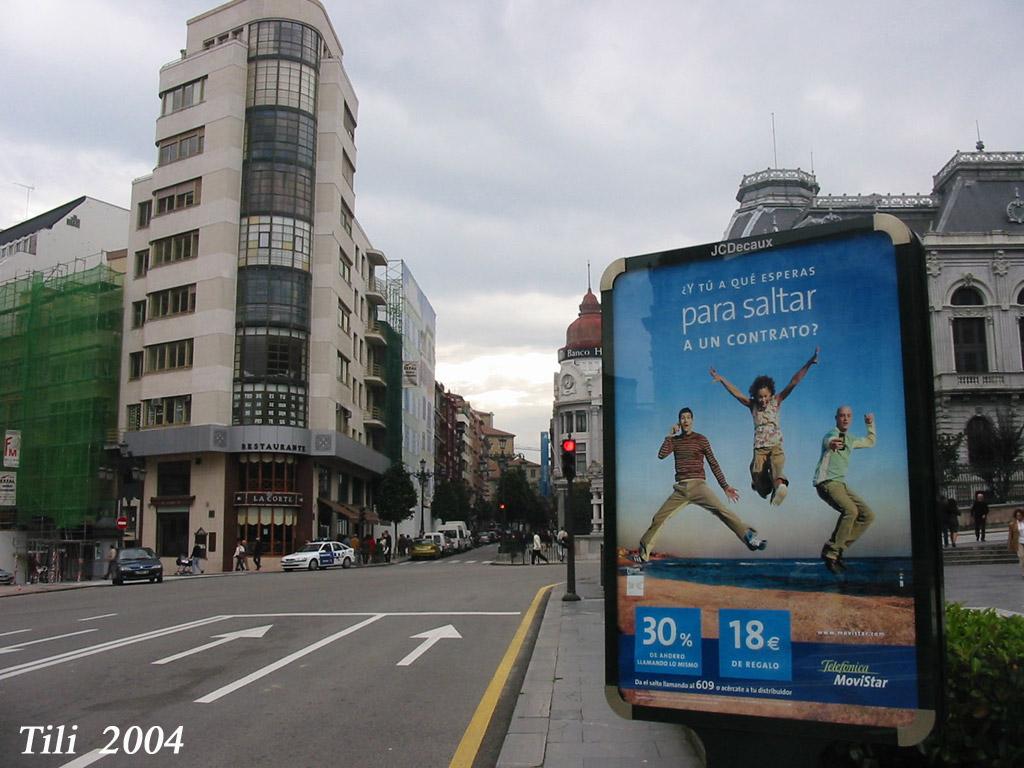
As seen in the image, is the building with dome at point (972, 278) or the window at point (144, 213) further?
the building with dome at point (972, 278)

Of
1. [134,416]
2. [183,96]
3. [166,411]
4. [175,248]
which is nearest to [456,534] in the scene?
[166,411]

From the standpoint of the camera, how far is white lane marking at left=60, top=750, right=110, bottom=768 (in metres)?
6.10

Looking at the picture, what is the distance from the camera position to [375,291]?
66.4 m

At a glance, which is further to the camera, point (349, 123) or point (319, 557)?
point (349, 123)

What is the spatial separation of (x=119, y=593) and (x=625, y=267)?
23423 mm

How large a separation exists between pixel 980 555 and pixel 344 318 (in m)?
39.5

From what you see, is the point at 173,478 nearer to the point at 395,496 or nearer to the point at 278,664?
the point at 395,496

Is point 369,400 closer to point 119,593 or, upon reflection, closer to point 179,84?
point 179,84

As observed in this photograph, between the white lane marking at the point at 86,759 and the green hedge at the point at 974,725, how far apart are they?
4.83 meters

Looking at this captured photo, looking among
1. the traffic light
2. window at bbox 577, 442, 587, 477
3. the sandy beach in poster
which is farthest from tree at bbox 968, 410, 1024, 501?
window at bbox 577, 442, 587, 477

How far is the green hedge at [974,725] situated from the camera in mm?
4109

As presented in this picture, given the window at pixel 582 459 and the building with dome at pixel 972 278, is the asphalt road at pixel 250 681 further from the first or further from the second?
the window at pixel 582 459

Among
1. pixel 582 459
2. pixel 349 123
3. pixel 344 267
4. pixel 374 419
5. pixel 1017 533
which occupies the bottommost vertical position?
pixel 1017 533

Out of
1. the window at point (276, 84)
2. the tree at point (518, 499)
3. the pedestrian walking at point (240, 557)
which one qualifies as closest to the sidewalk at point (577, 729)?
the pedestrian walking at point (240, 557)
